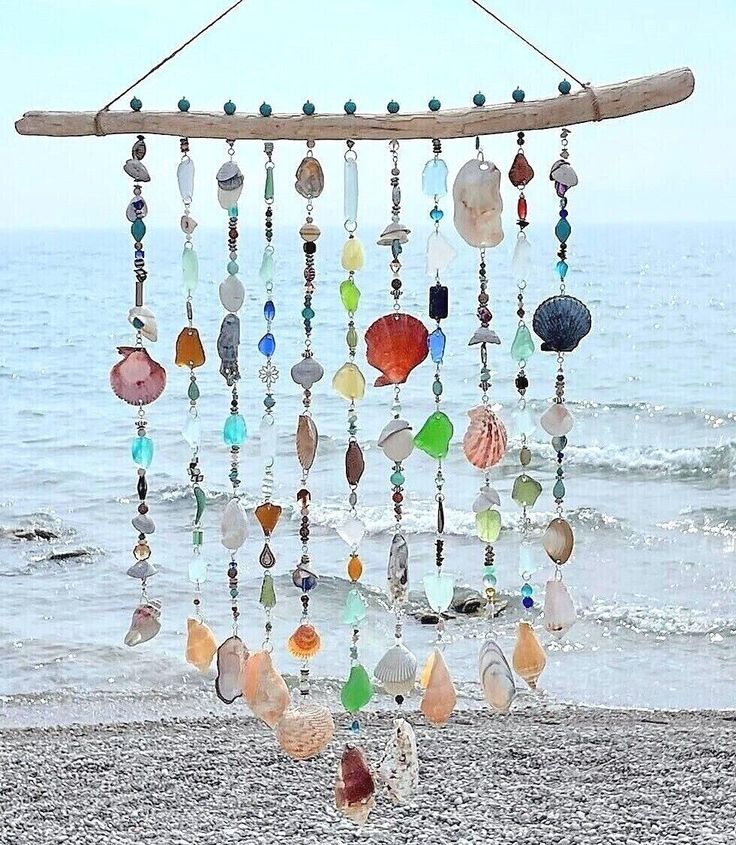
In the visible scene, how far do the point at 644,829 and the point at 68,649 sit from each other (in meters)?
2.50

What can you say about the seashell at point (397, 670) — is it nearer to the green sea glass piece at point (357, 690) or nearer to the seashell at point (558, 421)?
the green sea glass piece at point (357, 690)

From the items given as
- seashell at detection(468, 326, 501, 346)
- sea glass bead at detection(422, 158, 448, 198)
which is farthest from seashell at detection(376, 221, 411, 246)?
seashell at detection(468, 326, 501, 346)

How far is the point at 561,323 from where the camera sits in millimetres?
1785

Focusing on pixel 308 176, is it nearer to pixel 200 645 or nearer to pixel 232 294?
pixel 232 294

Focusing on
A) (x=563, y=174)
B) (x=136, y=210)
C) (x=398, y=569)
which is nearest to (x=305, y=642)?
(x=398, y=569)

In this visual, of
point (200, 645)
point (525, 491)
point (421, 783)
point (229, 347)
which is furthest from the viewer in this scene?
point (421, 783)

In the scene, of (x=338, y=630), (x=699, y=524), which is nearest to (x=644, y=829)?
(x=338, y=630)

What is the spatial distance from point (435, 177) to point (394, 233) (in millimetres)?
97

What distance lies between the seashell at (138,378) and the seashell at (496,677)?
2.07ft

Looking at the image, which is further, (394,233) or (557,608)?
(557,608)

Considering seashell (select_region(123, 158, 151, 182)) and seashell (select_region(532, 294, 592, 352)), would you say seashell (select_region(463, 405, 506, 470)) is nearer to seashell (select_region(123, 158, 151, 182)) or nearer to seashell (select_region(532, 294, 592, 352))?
seashell (select_region(532, 294, 592, 352))

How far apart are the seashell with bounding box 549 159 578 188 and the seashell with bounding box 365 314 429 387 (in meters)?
0.28

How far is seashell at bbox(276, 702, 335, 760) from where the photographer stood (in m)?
1.97

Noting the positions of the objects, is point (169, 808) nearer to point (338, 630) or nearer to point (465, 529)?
point (338, 630)
